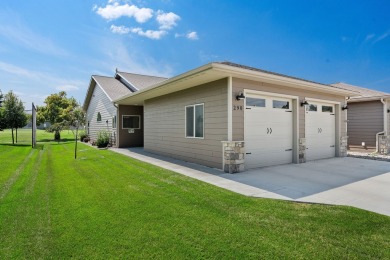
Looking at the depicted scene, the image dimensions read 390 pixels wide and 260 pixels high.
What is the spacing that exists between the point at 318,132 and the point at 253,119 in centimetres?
378

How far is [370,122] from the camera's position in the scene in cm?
1116

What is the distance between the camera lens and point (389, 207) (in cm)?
364

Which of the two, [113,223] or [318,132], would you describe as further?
[318,132]

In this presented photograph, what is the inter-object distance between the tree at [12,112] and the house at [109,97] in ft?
15.4

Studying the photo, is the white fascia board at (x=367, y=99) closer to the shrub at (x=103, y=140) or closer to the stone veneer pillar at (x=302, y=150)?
the stone veneer pillar at (x=302, y=150)

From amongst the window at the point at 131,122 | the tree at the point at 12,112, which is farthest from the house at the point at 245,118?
the tree at the point at 12,112

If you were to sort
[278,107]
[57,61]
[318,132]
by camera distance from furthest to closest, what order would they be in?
[57,61]
[318,132]
[278,107]

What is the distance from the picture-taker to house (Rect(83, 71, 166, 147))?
14211 mm

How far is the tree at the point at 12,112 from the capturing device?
15.1 meters

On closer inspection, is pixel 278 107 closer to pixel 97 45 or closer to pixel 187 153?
pixel 187 153

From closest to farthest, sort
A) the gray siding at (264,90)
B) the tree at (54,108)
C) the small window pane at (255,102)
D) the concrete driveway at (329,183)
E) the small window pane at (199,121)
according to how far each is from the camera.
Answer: the concrete driveway at (329,183)
the gray siding at (264,90)
the small window pane at (255,102)
the small window pane at (199,121)
the tree at (54,108)

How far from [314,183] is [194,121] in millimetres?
4129

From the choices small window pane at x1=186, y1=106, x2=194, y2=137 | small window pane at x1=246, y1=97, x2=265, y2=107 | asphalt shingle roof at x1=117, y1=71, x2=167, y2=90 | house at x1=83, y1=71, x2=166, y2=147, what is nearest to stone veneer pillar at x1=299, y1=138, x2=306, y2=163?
small window pane at x1=246, y1=97, x2=265, y2=107

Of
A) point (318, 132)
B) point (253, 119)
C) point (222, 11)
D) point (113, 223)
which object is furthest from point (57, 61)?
point (318, 132)
